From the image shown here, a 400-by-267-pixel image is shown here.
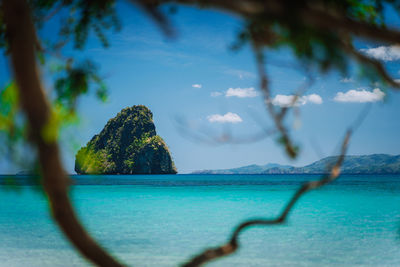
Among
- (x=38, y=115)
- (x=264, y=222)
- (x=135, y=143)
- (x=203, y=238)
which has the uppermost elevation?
(x=135, y=143)

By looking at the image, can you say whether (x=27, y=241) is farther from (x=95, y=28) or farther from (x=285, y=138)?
(x=285, y=138)

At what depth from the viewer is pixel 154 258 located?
8977mm

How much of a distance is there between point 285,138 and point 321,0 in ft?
2.05

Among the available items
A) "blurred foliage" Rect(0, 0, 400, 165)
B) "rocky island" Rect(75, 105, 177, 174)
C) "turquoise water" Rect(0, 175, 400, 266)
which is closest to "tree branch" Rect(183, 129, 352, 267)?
"blurred foliage" Rect(0, 0, 400, 165)

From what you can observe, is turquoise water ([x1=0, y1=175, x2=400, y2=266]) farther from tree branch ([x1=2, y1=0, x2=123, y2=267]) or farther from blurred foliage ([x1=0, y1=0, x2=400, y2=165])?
tree branch ([x1=2, y1=0, x2=123, y2=267])

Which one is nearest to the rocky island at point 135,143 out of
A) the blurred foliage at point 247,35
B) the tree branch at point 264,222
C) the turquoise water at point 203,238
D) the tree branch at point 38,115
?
the turquoise water at point 203,238

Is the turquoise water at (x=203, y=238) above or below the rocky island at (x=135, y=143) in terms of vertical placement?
below

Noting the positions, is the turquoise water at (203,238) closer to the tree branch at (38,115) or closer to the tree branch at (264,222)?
the tree branch at (38,115)

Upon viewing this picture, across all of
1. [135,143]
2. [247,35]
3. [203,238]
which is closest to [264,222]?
[247,35]

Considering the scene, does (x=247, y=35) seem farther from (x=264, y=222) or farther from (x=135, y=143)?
(x=135, y=143)

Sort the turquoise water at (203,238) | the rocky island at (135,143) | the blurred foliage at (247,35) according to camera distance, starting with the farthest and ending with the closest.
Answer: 1. the rocky island at (135,143)
2. the turquoise water at (203,238)
3. the blurred foliage at (247,35)

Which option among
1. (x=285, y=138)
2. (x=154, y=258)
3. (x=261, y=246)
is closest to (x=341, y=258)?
(x=261, y=246)

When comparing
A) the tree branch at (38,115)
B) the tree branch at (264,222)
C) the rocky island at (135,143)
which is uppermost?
the rocky island at (135,143)

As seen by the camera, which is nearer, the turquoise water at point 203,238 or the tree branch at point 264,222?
the tree branch at point 264,222
